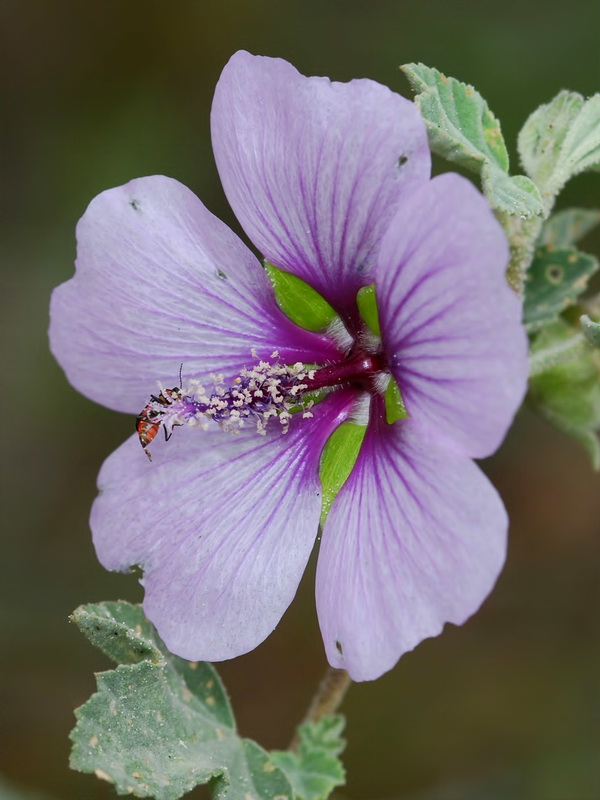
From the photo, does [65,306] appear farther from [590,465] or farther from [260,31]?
[590,465]

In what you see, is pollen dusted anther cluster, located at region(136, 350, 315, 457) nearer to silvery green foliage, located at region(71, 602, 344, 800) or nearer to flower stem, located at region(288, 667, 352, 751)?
silvery green foliage, located at region(71, 602, 344, 800)

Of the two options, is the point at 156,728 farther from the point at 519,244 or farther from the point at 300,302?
the point at 519,244

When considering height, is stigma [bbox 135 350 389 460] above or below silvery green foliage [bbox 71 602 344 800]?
above

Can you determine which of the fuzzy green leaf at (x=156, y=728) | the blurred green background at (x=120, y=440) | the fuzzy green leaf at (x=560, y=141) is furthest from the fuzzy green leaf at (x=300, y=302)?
the blurred green background at (x=120, y=440)

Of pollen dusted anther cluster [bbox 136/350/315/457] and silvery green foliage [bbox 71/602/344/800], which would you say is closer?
silvery green foliage [bbox 71/602/344/800]

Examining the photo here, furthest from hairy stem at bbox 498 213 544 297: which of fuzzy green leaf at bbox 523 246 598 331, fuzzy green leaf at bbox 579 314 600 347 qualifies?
fuzzy green leaf at bbox 579 314 600 347
